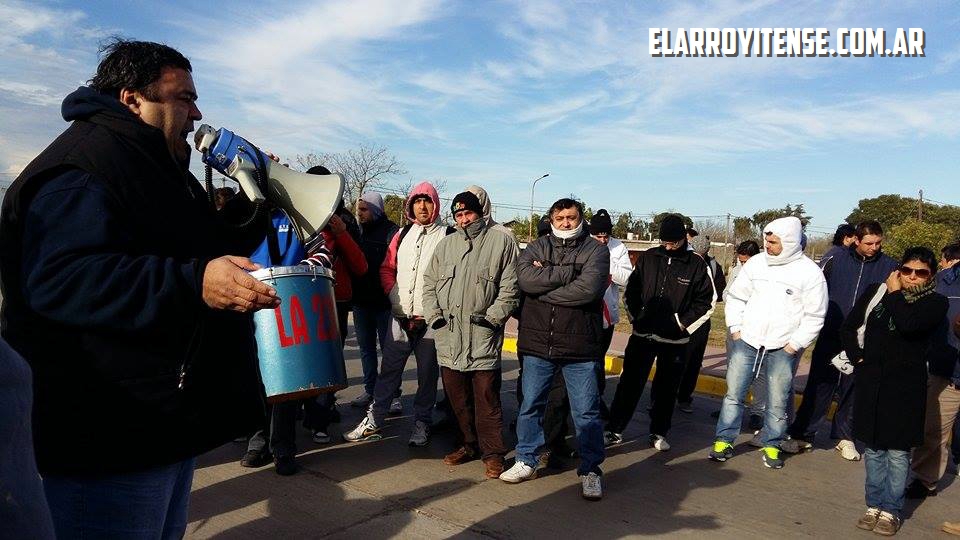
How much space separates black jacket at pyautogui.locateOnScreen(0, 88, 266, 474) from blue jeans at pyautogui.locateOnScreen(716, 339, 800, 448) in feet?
15.0

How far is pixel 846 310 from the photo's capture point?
6098 millimetres

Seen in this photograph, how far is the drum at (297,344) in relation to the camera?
8.84 feet

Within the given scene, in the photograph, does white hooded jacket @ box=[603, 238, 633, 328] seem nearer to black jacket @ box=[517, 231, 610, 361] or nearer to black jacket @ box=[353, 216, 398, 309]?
black jacket @ box=[517, 231, 610, 361]

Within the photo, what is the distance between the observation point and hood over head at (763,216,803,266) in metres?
5.56

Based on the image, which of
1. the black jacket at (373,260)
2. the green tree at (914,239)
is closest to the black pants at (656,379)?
the black jacket at (373,260)

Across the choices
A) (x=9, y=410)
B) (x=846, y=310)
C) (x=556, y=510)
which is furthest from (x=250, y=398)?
(x=846, y=310)

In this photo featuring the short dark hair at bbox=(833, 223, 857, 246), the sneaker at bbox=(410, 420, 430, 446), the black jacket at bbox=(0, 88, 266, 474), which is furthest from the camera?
the short dark hair at bbox=(833, 223, 857, 246)

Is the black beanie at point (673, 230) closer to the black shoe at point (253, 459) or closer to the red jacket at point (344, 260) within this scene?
the red jacket at point (344, 260)

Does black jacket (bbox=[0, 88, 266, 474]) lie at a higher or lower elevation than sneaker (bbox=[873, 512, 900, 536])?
higher

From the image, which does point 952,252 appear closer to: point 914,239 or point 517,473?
point 517,473

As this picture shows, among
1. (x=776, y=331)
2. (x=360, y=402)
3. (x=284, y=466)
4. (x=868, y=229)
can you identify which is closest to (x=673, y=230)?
(x=776, y=331)

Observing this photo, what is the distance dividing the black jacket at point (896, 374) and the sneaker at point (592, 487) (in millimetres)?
1569

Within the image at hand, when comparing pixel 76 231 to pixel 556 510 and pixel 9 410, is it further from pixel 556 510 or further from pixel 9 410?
pixel 556 510

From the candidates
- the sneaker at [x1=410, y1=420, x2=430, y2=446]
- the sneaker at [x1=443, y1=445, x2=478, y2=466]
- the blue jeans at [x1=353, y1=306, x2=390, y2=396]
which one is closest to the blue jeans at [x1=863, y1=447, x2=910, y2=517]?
the sneaker at [x1=443, y1=445, x2=478, y2=466]
